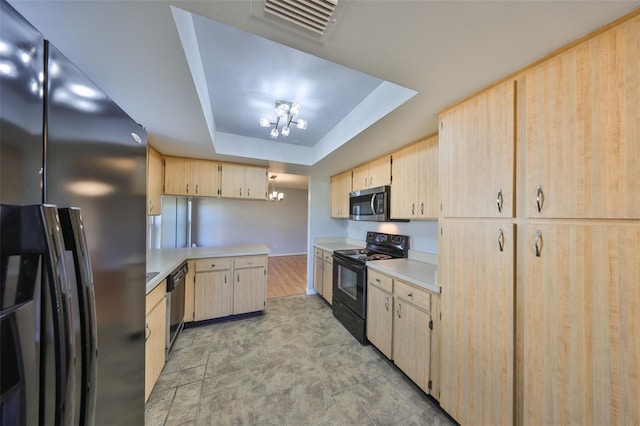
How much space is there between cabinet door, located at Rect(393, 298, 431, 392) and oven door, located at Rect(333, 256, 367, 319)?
482 millimetres

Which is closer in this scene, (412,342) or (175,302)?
(412,342)

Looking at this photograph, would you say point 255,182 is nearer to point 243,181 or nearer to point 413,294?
point 243,181

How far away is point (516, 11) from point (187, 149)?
295 centimetres

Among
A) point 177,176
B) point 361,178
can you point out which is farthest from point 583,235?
point 177,176

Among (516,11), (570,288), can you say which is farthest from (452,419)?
(516,11)

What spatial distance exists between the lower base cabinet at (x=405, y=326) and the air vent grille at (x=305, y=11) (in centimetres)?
180

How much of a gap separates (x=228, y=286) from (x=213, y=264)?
35 centimetres

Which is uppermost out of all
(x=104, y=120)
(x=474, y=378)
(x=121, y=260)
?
(x=104, y=120)

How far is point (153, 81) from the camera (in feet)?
4.30

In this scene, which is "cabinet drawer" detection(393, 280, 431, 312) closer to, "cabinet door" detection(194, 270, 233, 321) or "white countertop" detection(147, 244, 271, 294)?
"white countertop" detection(147, 244, 271, 294)

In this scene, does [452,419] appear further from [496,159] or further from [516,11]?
[516,11]

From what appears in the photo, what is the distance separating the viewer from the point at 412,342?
1.79 m

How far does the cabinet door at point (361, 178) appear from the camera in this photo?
3.05 metres

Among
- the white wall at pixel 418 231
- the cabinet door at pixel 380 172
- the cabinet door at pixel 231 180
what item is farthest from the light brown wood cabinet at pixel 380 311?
the cabinet door at pixel 231 180
